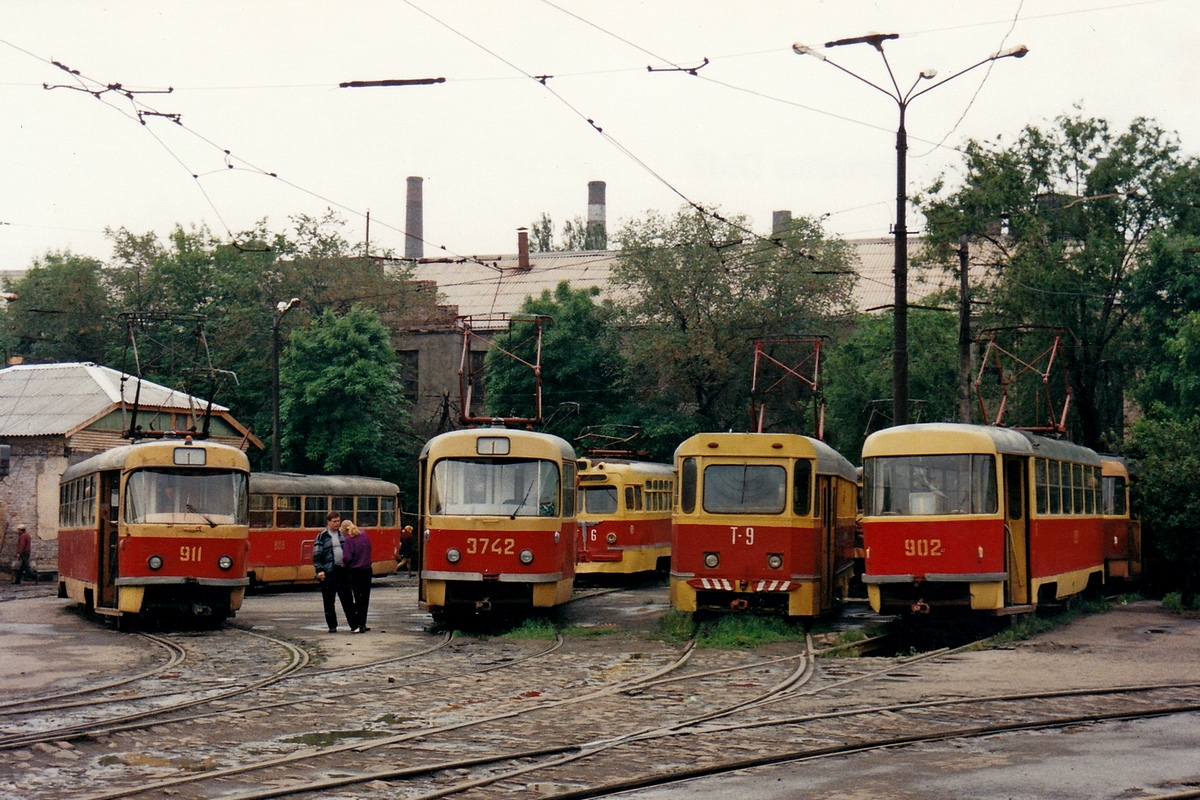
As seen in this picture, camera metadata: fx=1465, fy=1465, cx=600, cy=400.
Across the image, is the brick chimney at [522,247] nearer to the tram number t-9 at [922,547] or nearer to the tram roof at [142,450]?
the tram roof at [142,450]

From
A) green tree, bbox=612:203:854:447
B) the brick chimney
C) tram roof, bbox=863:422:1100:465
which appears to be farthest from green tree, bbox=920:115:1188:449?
the brick chimney

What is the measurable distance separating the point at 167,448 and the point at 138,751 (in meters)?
9.87

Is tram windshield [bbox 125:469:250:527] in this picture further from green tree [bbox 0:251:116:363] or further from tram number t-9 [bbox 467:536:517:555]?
green tree [bbox 0:251:116:363]

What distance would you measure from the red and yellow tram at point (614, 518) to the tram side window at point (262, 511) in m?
6.35

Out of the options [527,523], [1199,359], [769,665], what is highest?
[1199,359]

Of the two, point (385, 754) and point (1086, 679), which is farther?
point (1086, 679)

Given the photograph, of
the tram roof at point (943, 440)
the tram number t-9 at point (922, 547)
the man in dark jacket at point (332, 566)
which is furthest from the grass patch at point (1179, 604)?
the man in dark jacket at point (332, 566)

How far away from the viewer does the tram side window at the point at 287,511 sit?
30328 mm

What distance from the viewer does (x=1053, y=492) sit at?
20469 mm

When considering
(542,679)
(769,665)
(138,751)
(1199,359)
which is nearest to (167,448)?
(542,679)

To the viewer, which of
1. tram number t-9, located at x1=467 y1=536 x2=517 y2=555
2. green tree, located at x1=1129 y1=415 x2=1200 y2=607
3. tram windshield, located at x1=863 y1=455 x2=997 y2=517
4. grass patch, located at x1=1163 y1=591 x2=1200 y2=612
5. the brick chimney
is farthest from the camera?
the brick chimney

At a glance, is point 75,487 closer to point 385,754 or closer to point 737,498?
point 737,498

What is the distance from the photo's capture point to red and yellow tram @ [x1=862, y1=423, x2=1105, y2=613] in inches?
697

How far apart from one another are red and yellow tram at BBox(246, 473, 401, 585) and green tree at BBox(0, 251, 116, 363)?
25.6m
